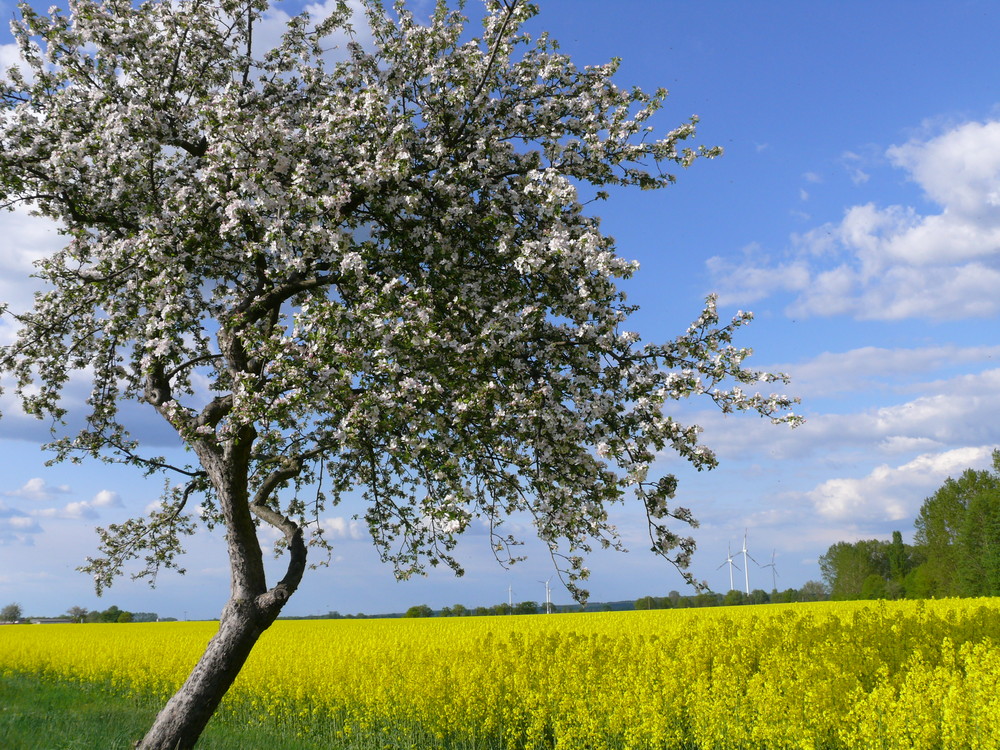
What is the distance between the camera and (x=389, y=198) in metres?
10.2

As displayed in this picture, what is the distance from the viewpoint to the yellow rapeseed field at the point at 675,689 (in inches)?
356

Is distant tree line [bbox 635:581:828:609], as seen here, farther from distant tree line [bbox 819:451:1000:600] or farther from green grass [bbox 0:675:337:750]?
green grass [bbox 0:675:337:750]

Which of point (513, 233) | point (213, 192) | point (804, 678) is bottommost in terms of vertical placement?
point (804, 678)

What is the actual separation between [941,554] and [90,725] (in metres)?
78.5

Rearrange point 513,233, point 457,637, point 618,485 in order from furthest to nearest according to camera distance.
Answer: point 457,637 → point 513,233 → point 618,485

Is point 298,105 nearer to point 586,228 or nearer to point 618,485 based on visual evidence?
point 586,228

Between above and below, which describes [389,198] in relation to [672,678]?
above

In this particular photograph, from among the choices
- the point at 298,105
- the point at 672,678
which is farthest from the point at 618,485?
the point at 298,105

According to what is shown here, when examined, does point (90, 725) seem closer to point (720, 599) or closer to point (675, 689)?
point (675, 689)

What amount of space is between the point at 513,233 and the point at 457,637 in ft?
66.9

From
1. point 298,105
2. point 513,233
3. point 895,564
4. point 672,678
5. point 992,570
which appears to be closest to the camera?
point 513,233

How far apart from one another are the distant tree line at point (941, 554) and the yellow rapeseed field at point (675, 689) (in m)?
43.9

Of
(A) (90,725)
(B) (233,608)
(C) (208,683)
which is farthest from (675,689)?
(A) (90,725)

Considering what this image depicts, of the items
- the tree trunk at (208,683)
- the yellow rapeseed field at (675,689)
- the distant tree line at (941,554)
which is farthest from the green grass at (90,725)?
the distant tree line at (941,554)
